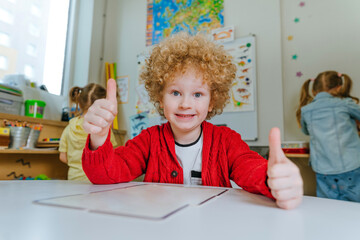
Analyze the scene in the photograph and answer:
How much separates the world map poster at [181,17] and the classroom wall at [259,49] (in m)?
0.09

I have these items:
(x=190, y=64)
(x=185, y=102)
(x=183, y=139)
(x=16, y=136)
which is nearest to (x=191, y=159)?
(x=183, y=139)

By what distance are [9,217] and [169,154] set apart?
555 mm

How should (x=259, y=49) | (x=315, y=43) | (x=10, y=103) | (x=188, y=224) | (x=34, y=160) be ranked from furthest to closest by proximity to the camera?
(x=259, y=49), (x=315, y=43), (x=34, y=160), (x=10, y=103), (x=188, y=224)

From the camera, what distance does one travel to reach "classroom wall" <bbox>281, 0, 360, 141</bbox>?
1937 mm

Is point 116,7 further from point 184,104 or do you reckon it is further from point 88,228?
point 88,228

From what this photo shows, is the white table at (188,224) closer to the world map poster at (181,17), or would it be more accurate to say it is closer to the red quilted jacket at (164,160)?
the red quilted jacket at (164,160)

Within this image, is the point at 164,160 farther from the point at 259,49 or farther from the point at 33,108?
the point at 259,49

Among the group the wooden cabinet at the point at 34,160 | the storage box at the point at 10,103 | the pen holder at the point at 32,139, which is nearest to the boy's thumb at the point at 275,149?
the wooden cabinet at the point at 34,160

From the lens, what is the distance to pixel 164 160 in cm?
80

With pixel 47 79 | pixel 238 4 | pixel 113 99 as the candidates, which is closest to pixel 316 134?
pixel 238 4

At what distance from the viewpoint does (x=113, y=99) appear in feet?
1.97

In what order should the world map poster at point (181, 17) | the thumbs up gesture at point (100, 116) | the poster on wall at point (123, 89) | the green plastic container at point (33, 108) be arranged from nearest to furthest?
1. the thumbs up gesture at point (100, 116)
2. the green plastic container at point (33, 108)
3. the world map poster at point (181, 17)
4. the poster on wall at point (123, 89)

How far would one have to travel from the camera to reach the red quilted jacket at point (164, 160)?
63cm

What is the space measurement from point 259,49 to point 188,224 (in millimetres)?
2153
